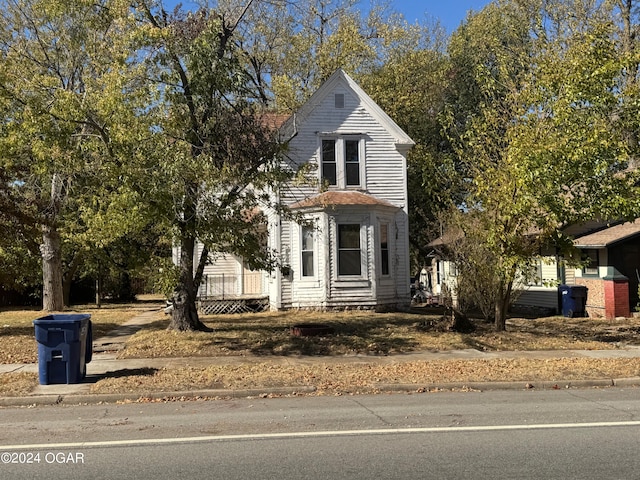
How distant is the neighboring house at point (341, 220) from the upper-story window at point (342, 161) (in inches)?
1.5

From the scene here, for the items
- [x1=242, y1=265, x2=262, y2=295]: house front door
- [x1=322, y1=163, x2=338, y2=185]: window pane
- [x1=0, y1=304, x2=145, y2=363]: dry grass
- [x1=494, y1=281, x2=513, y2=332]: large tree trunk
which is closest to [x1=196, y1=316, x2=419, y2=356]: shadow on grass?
[x1=494, y1=281, x2=513, y2=332]: large tree trunk

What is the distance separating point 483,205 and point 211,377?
8.28 m

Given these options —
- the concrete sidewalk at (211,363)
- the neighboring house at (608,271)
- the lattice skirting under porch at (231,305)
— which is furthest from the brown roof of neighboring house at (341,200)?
the concrete sidewalk at (211,363)

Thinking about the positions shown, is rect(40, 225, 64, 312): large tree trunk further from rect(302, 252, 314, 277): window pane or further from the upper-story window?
the upper-story window

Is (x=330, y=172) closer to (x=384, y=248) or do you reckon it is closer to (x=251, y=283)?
(x=384, y=248)

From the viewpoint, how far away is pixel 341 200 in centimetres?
2045

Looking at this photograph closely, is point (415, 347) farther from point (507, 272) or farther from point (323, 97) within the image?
point (323, 97)

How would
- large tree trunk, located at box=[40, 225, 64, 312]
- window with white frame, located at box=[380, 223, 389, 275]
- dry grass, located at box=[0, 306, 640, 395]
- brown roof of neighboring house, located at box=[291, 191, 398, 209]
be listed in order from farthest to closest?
large tree trunk, located at box=[40, 225, 64, 312]
window with white frame, located at box=[380, 223, 389, 275]
brown roof of neighboring house, located at box=[291, 191, 398, 209]
dry grass, located at box=[0, 306, 640, 395]

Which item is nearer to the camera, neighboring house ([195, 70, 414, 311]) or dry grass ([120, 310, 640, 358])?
dry grass ([120, 310, 640, 358])

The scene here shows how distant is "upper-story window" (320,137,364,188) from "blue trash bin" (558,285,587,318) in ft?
26.9

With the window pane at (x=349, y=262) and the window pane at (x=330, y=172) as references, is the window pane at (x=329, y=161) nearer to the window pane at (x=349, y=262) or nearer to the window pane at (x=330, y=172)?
the window pane at (x=330, y=172)

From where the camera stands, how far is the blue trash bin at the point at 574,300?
20.2 meters

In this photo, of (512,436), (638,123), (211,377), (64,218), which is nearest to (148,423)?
(211,377)

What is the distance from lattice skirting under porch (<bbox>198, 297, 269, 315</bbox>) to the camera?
857 inches
